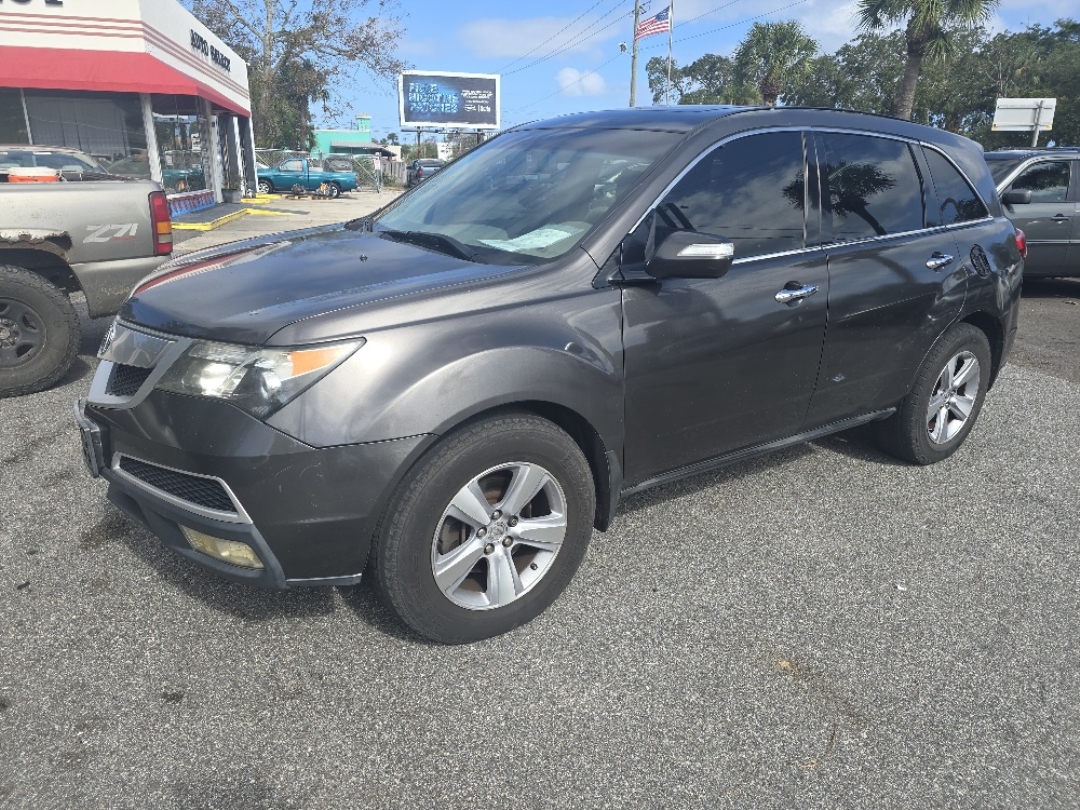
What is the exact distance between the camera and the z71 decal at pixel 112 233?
17.6 feet

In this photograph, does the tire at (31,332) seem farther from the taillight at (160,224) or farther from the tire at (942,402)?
the tire at (942,402)

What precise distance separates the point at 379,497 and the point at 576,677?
89cm

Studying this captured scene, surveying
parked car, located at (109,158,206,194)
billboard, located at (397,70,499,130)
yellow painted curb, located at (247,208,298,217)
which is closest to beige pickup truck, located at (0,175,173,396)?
parked car, located at (109,158,206,194)

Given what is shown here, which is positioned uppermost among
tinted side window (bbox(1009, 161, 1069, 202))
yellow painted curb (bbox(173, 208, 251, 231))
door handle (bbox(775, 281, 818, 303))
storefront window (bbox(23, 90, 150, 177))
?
storefront window (bbox(23, 90, 150, 177))

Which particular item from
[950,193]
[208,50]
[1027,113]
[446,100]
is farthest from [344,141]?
[950,193]

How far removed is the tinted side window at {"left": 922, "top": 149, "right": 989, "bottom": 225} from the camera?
4.08 m

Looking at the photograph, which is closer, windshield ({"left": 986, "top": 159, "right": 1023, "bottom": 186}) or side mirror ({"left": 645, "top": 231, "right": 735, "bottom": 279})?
side mirror ({"left": 645, "top": 231, "right": 735, "bottom": 279})

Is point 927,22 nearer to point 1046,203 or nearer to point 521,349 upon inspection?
point 1046,203

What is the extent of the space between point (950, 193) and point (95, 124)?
1865 centimetres

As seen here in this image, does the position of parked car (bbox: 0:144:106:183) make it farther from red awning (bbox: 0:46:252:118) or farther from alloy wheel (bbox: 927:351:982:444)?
red awning (bbox: 0:46:252:118)

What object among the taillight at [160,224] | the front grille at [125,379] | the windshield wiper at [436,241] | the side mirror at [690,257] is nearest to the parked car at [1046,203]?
the side mirror at [690,257]

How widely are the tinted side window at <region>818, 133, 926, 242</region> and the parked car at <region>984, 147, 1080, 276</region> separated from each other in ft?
22.4

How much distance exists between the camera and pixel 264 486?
2299 millimetres

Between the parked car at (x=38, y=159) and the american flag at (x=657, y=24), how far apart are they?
2497cm
